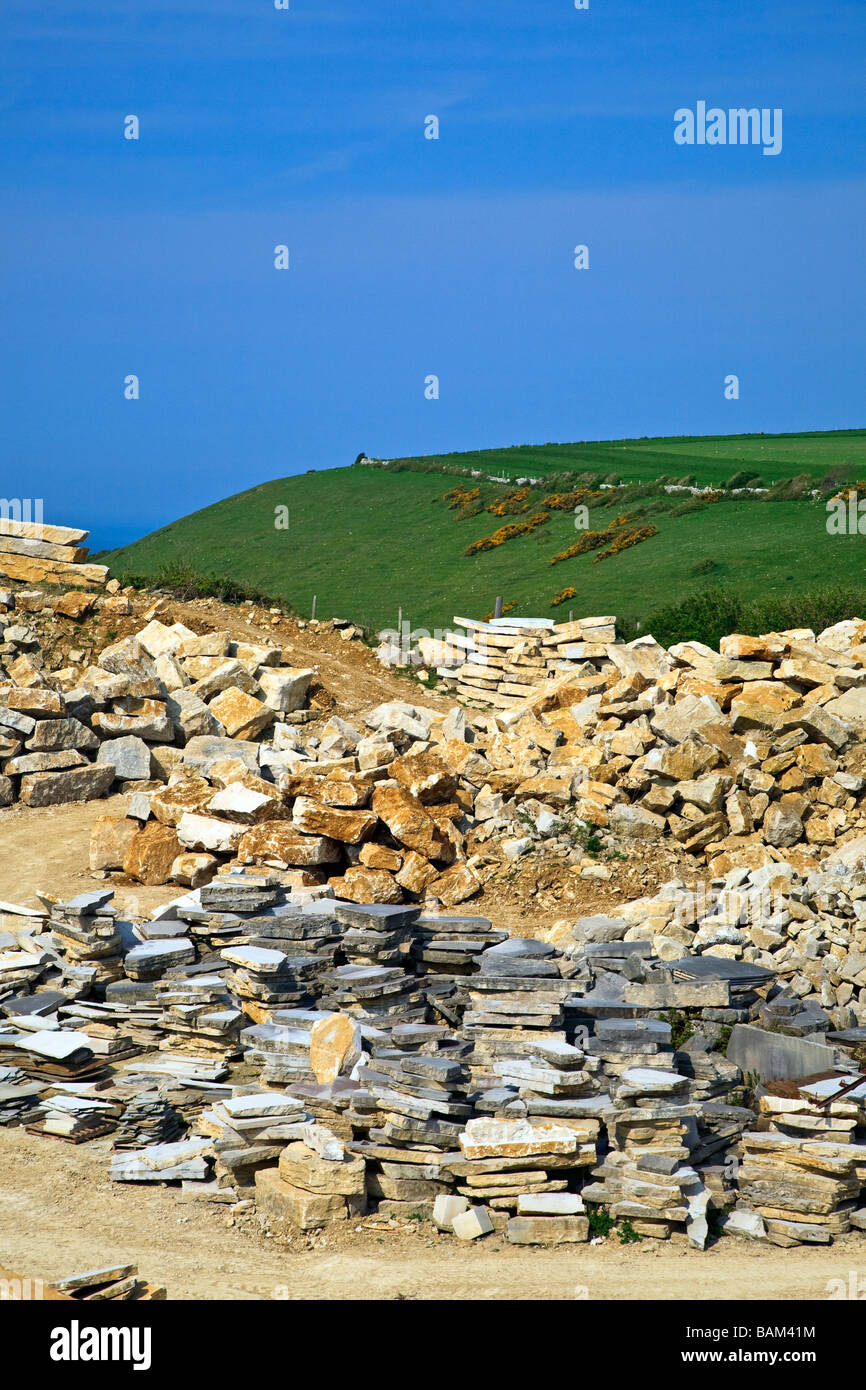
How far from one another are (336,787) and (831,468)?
115 feet

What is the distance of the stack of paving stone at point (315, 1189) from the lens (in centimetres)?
755

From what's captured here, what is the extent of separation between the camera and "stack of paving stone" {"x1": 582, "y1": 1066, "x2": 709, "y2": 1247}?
7465 mm

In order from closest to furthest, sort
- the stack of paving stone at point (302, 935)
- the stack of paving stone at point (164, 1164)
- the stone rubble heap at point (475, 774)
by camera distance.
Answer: the stack of paving stone at point (164, 1164), the stack of paving stone at point (302, 935), the stone rubble heap at point (475, 774)

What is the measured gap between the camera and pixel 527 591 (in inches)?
1412

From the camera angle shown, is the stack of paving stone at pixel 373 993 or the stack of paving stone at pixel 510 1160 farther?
the stack of paving stone at pixel 373 993

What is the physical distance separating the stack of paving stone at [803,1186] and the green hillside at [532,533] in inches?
794

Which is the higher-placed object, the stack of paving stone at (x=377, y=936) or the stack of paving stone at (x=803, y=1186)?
the stack of paving stone at (x=377, y=936)

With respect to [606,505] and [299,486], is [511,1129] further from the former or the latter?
[299,486]

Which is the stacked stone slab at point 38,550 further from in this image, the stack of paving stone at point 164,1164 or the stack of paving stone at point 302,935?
the stack of paving stone at point 164,1164

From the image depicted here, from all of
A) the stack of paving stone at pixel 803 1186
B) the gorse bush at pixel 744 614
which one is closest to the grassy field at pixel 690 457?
the gorse bush at pixel 744 614

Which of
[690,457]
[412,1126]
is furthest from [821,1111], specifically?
[690,457]

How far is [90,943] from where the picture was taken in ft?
37.5

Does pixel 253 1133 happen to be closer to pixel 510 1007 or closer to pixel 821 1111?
pixel 510 1007

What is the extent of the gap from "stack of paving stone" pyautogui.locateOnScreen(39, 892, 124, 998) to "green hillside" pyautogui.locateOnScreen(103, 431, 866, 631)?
587 inches
